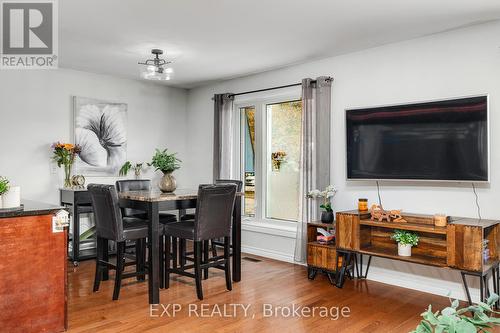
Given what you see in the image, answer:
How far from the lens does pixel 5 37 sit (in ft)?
12.3

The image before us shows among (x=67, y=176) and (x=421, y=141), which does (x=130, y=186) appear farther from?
(x=421, y=141)

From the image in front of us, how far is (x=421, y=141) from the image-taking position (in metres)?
3.72

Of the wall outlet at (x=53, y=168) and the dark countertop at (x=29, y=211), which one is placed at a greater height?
the wall outlet at (x=53, y=168)

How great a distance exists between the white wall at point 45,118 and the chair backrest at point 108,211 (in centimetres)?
175

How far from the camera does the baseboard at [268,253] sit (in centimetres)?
504

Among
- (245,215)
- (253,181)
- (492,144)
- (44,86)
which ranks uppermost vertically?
(44,86)

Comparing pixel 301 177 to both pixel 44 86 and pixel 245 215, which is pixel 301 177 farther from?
pixel 44 86

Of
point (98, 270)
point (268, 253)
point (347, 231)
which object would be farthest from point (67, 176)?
point (347, 231)

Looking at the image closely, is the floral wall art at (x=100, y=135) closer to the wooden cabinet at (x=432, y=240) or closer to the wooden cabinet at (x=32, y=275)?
the wooden cabinet at (x=32, y=275)

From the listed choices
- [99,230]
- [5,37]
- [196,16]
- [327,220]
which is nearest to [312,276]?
[327,220]

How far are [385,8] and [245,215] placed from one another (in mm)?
3477

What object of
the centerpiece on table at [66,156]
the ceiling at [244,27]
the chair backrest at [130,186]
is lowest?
the chair backrest at [130,186]

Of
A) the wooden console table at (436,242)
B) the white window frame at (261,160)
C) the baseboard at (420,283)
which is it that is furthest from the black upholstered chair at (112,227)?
the baseboard at (420,283)

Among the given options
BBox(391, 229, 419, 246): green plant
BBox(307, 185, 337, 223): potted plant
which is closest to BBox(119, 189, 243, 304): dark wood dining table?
BBox(307, 185, 337, 223): potted plant
